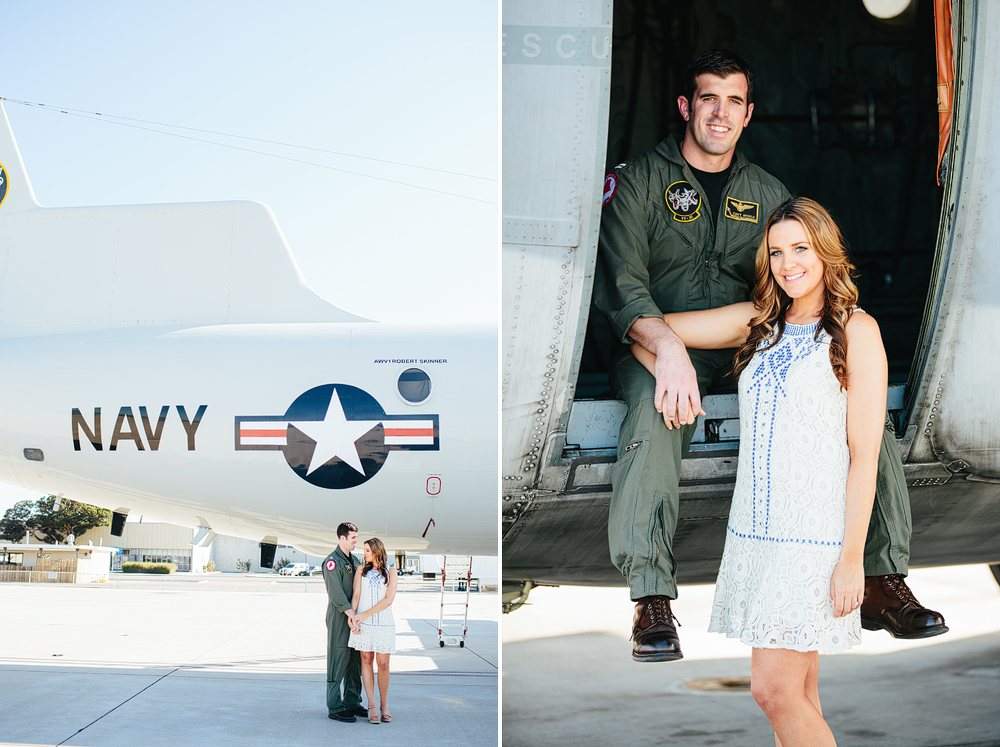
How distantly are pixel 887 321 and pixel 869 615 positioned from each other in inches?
120

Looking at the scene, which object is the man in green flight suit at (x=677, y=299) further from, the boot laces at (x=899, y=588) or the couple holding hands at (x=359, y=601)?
the couple holding hands at (x=359, y=601)

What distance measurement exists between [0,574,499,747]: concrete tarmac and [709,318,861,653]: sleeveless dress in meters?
4.75

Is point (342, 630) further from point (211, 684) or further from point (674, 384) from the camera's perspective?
point (674, 384)

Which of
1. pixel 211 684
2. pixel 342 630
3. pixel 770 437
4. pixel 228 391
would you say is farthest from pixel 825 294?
pixel 211 684

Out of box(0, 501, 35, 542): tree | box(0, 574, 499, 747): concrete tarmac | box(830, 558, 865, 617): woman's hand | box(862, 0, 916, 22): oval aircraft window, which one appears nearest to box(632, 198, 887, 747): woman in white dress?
box(830, 558, 865, 617): woman's hand

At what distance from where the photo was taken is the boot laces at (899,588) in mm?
2424

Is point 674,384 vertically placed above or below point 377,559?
above

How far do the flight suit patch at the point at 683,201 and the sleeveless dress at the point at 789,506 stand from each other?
2.51ft

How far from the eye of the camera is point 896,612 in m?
2.39

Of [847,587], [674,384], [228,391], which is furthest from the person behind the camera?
Answer: [228,391]

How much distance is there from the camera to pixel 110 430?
593 cm

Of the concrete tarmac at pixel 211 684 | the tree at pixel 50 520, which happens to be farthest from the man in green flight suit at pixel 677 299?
the tree at pixel 50 520

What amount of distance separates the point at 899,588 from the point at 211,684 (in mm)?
8168

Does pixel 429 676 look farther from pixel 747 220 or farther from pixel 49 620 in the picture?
pixel 49 620
